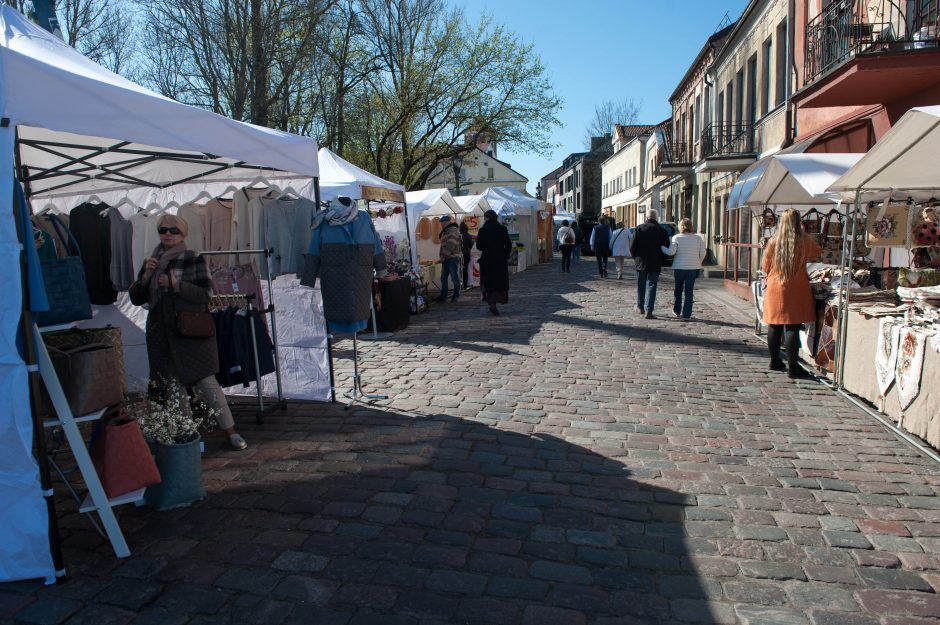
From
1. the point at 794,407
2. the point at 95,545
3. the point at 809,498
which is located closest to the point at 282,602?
the point at 95,545

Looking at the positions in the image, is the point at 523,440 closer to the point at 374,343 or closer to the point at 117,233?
the point at 117,233

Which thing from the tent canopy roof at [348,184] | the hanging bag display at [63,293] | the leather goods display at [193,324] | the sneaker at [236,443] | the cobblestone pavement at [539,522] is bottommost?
the cobblestone pavement at [539,522]

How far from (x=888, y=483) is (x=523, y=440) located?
251 centimetres

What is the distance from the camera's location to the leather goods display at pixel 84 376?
11.9ft

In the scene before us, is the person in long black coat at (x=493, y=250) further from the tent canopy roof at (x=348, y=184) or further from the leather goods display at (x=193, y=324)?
the leather goods display at (x=193, y=324)

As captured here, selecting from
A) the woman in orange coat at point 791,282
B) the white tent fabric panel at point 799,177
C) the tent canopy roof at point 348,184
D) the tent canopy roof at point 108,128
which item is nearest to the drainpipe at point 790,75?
the white tent fabric panel at point 799,177

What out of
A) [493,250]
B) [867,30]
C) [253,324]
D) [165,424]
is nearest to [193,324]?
[165,424]

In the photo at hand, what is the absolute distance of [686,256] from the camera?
11.2 metres

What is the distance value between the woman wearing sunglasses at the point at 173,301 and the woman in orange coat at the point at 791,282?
5.63 metres

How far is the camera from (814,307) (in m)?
7.31

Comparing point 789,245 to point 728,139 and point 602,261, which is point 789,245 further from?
point 728,139

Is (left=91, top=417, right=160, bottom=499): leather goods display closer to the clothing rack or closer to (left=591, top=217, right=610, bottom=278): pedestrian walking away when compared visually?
the clothing rack

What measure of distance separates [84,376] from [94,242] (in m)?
3.09

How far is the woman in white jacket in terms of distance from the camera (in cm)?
1121
